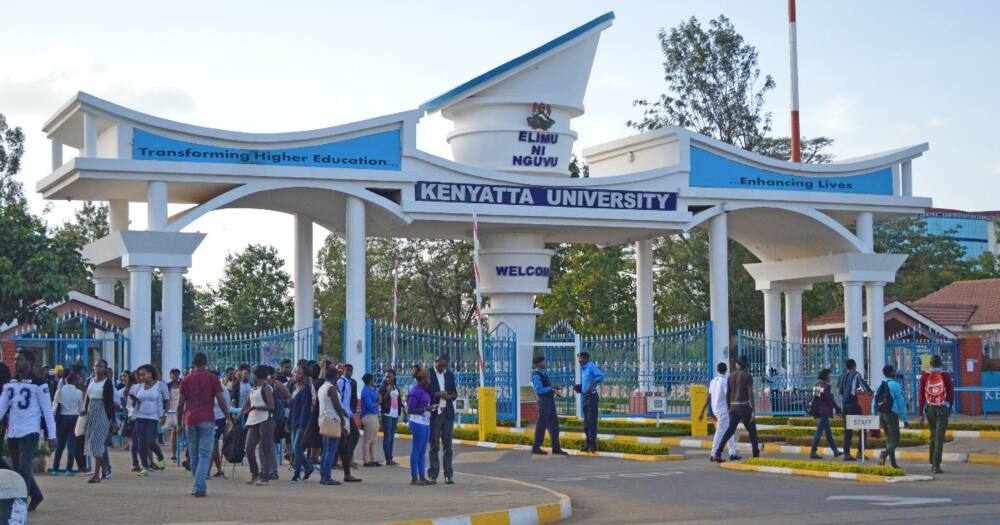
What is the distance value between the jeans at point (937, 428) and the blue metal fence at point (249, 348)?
42.8 ft

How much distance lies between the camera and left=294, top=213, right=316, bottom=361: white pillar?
30.3 m

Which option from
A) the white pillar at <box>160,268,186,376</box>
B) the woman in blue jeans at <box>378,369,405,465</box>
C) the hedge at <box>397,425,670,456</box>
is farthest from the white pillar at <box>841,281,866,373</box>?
the white pillar at <box>160,268,186,376</box>

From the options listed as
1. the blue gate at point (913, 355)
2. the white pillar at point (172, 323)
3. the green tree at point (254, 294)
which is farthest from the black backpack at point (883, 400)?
the green tree at point (254, 294)

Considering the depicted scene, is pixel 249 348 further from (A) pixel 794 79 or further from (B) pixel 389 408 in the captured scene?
(A) pixel 794 79

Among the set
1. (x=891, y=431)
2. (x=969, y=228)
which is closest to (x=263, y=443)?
(x=891, y=431)

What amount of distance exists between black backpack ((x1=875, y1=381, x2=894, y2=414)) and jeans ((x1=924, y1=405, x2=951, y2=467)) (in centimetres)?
57

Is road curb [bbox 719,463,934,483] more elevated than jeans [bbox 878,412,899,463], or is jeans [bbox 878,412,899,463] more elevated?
jeans [bbox 878,412,899,463]

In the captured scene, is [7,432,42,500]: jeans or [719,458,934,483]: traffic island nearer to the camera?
[7,432,42,500]: jeans

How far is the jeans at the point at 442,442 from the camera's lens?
17578 millimetres

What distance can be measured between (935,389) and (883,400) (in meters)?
0.80

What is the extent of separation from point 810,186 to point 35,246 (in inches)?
686

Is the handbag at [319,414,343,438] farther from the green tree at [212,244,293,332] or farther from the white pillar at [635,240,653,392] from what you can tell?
the green tree at [212,244,293,332]

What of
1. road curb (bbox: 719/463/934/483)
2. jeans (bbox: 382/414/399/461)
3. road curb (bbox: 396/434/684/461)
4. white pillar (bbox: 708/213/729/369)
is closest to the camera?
road curb (bbox: 719/463/934/483)

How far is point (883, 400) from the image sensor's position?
19.3 m
